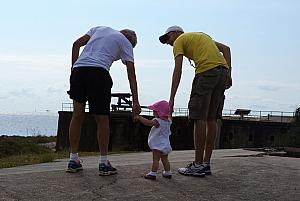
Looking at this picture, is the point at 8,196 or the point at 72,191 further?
the point at 72,191

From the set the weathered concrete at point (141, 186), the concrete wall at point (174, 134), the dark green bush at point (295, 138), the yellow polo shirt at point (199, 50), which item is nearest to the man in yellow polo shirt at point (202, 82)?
the yellow polo shirt at point (199, 50)

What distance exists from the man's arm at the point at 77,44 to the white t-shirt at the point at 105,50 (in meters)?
0.16

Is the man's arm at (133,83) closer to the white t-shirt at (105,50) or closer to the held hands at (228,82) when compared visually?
the white t-shirt at (105,50)

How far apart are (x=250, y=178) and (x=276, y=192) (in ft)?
2.55

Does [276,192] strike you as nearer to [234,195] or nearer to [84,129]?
[234,195]

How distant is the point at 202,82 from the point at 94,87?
137 cm

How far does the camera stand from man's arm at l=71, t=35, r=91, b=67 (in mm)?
6531

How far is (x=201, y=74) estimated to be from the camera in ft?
21.9

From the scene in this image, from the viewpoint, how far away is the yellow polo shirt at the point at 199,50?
667cm

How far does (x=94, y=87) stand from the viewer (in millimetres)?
6160

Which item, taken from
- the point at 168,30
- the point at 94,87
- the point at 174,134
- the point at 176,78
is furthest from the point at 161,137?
the point at 174,134

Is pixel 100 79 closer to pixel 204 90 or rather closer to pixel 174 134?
pixel 204 90

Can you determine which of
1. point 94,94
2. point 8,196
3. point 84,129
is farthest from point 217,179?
point 84,129

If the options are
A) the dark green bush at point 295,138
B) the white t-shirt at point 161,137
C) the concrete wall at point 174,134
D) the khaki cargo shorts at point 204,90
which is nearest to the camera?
the white t-shirt at point 161,137
